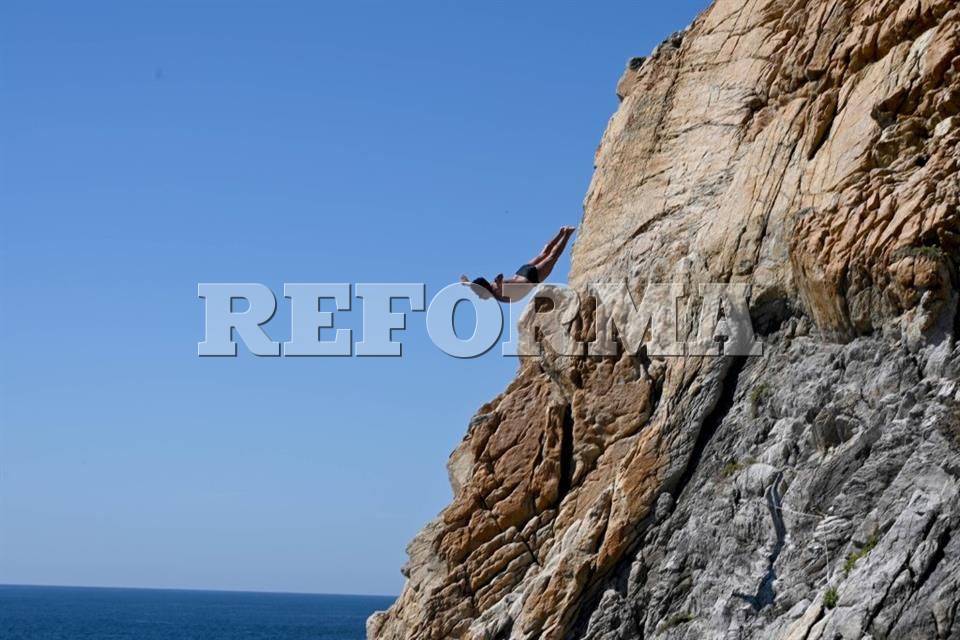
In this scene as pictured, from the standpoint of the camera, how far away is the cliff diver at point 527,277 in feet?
85.5

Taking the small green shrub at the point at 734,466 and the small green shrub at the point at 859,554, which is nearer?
the small green shrub at the point at 859,554

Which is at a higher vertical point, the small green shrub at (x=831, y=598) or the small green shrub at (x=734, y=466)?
the small green shrub at (x=734, y=466)

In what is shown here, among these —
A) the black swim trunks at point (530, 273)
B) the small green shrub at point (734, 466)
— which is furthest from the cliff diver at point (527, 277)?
the small green shrub at point (734, 466)

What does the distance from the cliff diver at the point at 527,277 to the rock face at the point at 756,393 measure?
2.39 feet

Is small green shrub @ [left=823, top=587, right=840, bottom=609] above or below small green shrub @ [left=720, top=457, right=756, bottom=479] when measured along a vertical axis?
below

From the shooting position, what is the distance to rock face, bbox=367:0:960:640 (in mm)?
18844

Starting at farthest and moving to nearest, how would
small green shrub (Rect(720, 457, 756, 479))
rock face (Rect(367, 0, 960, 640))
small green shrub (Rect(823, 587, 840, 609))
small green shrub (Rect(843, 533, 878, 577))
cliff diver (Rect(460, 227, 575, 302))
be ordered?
cliff diver (Rect(460, 227, 575, 302))
small green shrub (Rect(720, 457, 756, 479))
rock face (Rect(367, 0, 960, 640))
small green shrub (Rect(843, 533, 878, 577))
small green shrub (Rect(823, 587, 840, 609))

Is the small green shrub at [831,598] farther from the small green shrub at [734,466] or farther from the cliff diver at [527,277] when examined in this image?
the cliff diver at [527,277]

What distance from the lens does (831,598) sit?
18.2m

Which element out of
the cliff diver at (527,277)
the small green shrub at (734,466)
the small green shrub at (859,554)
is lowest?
the small green shrub at (859,554)

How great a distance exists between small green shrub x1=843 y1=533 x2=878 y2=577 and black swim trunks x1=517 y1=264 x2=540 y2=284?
10120 mm

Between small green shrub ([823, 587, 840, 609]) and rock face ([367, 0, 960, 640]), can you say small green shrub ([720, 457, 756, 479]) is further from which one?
small green shrub ([823, 587, 840, 609])

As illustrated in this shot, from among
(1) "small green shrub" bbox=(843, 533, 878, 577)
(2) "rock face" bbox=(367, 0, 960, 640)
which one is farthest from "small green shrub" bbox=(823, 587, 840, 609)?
(1) "small green shrub" bbox=(843, 533, 878, 577)

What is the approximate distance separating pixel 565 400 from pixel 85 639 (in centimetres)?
10125
